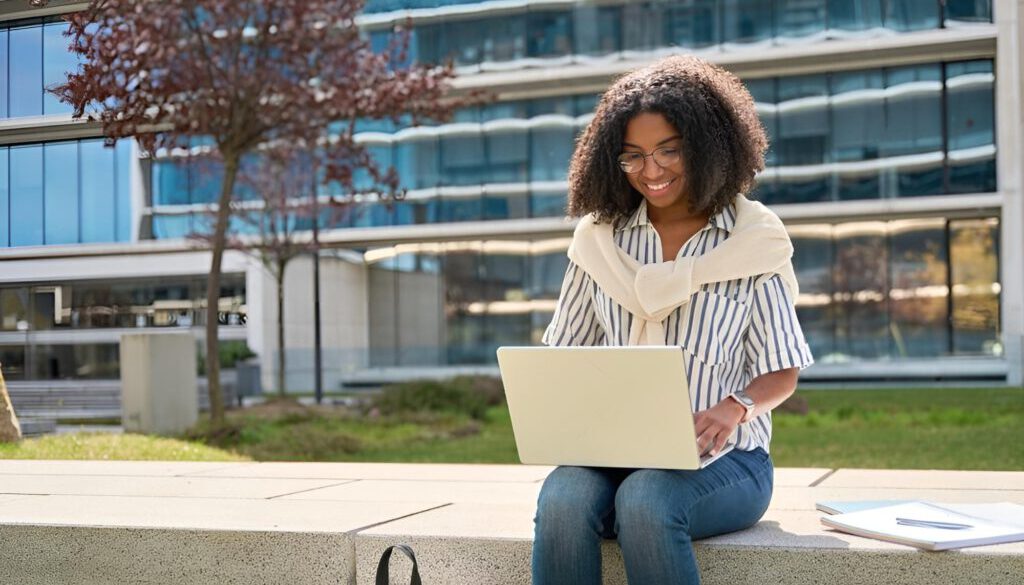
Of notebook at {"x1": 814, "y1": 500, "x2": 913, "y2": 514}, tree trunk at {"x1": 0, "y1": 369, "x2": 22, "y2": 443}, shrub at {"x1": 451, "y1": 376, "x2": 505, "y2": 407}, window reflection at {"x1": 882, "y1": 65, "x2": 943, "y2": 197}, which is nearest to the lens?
notebook at {"x1": 814, "y1": 500, "x2": 913, "y2": 514}

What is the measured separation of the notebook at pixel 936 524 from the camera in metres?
2.69

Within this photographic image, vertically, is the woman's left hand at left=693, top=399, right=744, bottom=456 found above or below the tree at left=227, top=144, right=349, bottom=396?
below

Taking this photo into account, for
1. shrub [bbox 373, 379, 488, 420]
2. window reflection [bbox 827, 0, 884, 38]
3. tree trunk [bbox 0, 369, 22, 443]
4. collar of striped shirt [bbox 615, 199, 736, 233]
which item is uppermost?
window reflection [bbox 827, 0, 884, 38]

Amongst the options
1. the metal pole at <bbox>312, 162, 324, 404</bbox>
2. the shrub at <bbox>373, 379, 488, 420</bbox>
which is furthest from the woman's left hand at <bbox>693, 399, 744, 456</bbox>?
the metal pole at <bbox>312, 162, 324, 404</bbox>

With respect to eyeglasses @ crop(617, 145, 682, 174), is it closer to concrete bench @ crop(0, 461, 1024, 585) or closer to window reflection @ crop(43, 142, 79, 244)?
concrete bench @ crop(0, 461, 1024, 585)

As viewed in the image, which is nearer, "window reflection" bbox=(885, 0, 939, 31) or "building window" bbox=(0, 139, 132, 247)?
"building window" bbox=(0, 139, 132, 247)

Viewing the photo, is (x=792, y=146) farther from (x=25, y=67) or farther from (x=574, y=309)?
(x=574, y=309)

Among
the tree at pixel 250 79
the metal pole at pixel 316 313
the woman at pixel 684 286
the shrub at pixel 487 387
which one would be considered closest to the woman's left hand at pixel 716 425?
the woman at pixel 684 286

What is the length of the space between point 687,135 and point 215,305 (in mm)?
9238

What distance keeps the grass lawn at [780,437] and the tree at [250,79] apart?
1064mm

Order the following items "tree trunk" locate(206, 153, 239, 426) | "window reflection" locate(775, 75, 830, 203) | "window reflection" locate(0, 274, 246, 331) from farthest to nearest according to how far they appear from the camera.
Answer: "window reflection" locate(775, 75, 830, 203) → "tree trunk" locate(206, 153, 239, 426) → "window reflection" locate(0, 274, 246, 331)

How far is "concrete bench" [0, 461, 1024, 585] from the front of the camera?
9.18ft

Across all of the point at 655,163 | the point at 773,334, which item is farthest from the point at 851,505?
the point at 655,163

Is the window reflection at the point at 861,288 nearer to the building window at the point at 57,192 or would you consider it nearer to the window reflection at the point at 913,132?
the window reflection at the point at 913,132
